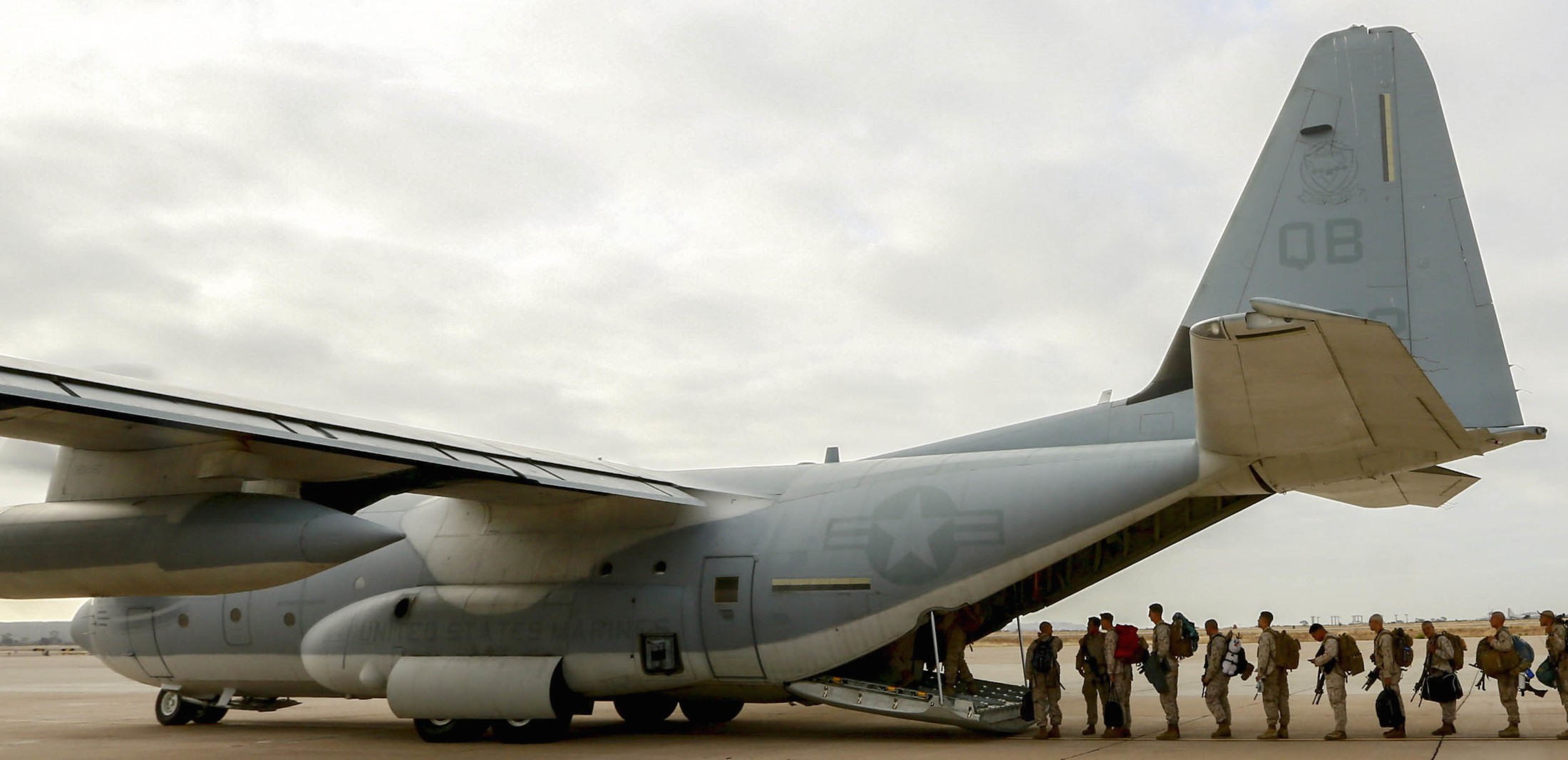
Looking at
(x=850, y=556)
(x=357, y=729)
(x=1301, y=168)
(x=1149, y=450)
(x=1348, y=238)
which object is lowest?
(x=357, y=729)

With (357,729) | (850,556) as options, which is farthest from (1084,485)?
(357,729)

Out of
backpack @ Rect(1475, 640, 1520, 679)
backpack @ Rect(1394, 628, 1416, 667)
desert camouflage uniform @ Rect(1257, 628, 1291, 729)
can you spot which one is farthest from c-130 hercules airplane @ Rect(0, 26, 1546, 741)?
backpack @ Rect(1475, 640, 1520, 679)

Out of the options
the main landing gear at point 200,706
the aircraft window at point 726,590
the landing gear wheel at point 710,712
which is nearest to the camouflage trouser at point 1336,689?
the aircraft window at point 726,590

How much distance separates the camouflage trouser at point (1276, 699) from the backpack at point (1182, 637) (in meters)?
0.72

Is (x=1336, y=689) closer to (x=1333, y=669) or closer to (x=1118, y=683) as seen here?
(x=1333, y=669)

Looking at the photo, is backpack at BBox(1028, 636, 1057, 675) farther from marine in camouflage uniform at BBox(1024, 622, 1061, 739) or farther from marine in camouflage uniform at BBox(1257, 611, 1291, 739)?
marine in camouflage uniform at BBox(1257, 611, 1291, 739)

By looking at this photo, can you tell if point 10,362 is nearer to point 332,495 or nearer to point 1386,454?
point 332,495

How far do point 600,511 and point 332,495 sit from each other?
9.36 ft

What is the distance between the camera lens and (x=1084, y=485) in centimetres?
1097

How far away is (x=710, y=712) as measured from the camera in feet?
46.5

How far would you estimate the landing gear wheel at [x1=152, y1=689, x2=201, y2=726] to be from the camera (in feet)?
50.2

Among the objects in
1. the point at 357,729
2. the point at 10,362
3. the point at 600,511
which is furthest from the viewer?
the point at 357,729

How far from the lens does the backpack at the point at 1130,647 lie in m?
11.7

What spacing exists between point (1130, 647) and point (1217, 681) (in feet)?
2.76
